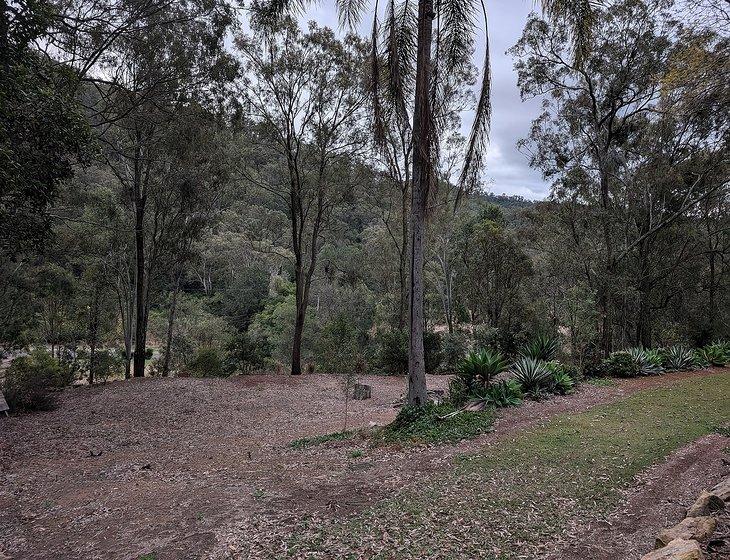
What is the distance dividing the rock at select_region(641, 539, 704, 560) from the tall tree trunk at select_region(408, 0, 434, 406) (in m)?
4.91

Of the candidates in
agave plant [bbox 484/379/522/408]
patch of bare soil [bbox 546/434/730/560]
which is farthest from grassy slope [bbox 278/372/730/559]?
agave plant [bbox 484/379/522/408]

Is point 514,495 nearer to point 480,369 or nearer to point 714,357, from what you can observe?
point 480,369

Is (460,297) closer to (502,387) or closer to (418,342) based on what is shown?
(502,387)

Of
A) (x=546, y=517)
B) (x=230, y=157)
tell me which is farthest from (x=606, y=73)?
(x=546, y=517)

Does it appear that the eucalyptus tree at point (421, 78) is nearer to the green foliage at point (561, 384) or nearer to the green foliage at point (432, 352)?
the green foliage at point (561, 384)

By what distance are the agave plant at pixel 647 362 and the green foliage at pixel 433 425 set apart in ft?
25.0

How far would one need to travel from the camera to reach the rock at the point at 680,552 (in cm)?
255

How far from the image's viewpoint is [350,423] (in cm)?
949

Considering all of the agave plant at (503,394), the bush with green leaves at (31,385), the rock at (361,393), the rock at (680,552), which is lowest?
the rock at (361,393)

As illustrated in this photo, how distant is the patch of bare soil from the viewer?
11.7 ft

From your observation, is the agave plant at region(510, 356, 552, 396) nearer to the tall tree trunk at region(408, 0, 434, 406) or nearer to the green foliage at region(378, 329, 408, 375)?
the tall tree trunk at region(408, 0, 434, 406)

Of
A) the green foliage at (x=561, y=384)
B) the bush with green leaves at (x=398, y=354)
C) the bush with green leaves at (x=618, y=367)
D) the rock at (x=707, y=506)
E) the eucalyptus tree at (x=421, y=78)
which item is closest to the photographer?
the rock at (x=707, y=506)

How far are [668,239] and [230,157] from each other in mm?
19819

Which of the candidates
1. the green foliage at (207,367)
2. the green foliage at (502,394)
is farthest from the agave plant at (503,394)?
the green foliage at (207,367)
